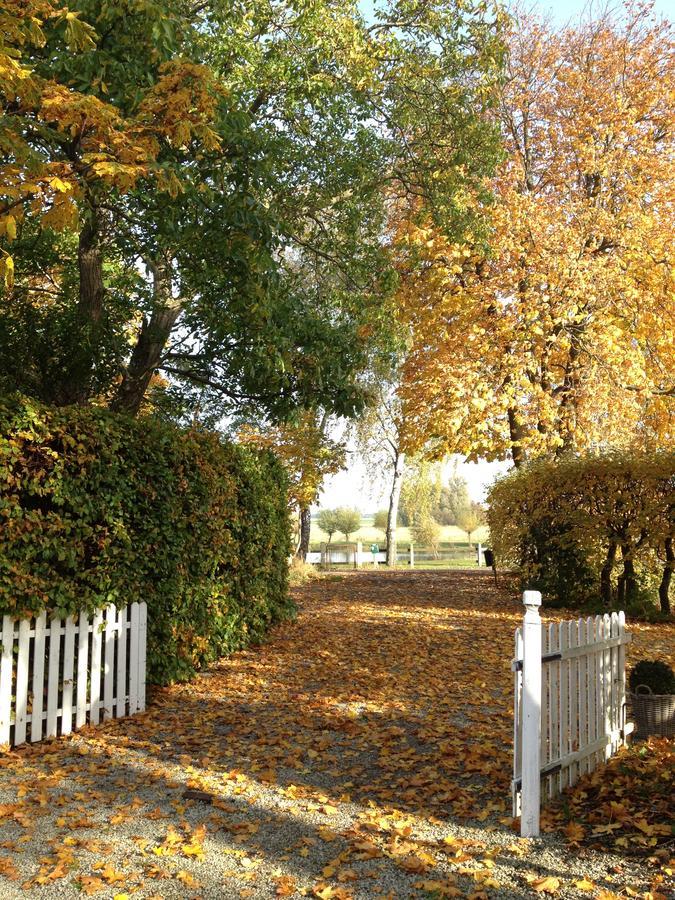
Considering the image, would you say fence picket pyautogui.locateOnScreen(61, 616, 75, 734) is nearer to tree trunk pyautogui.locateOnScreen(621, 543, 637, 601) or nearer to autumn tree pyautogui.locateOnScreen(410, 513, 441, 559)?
tree trunk pyautogui.locateOnScreen(621, 543, 637, 601)

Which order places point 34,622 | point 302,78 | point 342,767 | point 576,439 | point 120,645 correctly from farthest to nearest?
point 576,439
point 302,78
point 120,645
point 34,622
point 342,767

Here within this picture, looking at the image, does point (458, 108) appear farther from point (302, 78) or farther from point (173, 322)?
point (173, 322)

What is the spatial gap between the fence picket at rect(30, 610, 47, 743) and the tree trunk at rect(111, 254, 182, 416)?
635 cm

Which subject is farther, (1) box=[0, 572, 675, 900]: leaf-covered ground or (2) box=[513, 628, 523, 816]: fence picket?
(2) box=[513, 628, 523, 816]: fence picket

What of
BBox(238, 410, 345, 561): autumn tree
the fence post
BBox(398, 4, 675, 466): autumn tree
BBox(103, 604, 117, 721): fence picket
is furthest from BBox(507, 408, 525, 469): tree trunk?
the fence post

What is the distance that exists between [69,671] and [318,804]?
278cm

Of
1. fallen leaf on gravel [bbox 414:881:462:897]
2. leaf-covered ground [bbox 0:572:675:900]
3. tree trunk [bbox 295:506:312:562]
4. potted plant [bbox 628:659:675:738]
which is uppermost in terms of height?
tree trunk [bbox 295:506:312:562]

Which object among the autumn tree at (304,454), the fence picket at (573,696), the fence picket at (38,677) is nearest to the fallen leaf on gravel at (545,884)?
the fence picket at (573,696)

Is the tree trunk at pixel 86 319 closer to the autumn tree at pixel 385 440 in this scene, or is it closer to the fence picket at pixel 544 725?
the fence picket at pixel 544 725

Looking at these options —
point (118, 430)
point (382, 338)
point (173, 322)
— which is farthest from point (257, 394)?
point (118, 430)

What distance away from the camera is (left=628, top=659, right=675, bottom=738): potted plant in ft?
20.3

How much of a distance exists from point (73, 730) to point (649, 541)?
33.3 ft

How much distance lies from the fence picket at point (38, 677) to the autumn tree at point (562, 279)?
1170 centimetres

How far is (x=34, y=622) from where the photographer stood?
6.68 meters
